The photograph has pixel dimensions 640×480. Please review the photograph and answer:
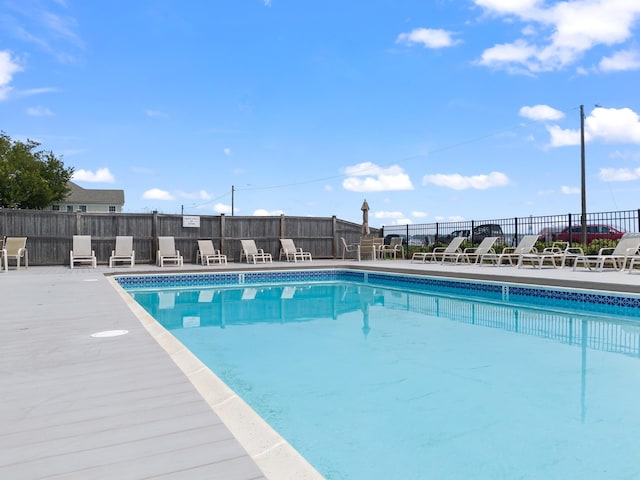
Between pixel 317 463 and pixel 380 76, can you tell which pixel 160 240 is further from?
pixel 317 463

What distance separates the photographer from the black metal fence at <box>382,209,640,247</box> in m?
12.6

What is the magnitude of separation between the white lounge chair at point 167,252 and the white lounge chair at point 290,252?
3.43 m

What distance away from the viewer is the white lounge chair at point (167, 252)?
526 inches

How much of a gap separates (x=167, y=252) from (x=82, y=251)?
2207 mm

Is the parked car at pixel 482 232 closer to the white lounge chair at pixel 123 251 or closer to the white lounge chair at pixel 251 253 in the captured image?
the white lounge chair at pixel 251 253

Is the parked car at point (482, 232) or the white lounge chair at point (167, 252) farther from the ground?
the parked car at point (482, 232)

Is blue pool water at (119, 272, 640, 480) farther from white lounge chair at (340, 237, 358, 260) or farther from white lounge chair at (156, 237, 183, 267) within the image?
white lounge chair at (340, 237, 358, 260)

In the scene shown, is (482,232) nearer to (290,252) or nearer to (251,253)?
(290,252)

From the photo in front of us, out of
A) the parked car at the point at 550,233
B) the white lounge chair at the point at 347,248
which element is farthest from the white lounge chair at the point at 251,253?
the parked car at the point at 550,233

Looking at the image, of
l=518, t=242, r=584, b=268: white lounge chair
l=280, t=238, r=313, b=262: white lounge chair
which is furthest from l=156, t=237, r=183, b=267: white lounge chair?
l=518, t=242, r=584, b=268: white lounge chair

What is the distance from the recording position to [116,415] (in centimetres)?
204

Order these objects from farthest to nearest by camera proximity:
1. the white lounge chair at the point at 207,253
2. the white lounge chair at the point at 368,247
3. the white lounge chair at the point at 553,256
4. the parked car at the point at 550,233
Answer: the white lounge chair at the point at 368,247
the parked car at the point at 550,233
the white lounge chair at the point at 207,253
the white lounge chair at the point at 553,256

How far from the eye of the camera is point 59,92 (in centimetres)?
1438

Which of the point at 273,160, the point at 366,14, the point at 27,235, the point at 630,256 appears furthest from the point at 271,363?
the point at 273,160
